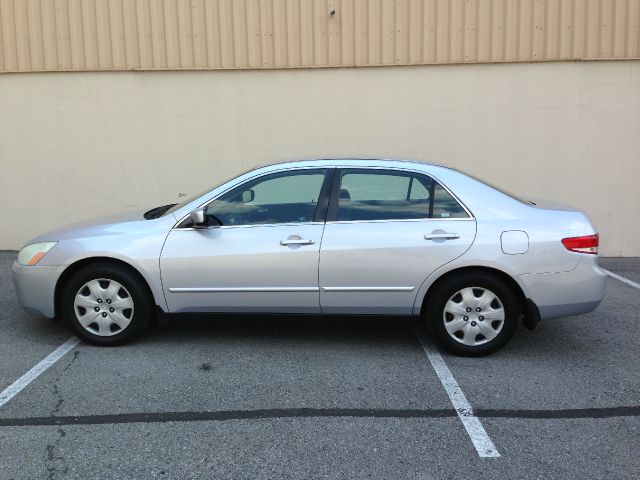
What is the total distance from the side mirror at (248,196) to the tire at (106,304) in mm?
1048

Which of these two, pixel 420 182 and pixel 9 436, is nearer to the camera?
pixel 9 436

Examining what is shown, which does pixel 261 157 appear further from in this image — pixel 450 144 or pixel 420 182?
pixel 420 182

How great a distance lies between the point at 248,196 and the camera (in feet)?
15.8

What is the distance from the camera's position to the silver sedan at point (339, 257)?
4.54 meters

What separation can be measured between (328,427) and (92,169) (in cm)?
696

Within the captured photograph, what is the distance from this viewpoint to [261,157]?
907 cm

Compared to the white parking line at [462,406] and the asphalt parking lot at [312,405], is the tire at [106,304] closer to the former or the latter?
the asphalt parking lot at [312,405]

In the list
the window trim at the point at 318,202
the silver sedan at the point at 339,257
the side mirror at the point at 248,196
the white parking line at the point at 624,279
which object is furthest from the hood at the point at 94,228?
the white parking line at the point at 624,279

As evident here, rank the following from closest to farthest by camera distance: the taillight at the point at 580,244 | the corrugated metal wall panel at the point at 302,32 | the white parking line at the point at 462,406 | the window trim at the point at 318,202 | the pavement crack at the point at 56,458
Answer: the pavement crack at the point at 56,458 < the white parking line at the point at 462,406 < the taillight at the point at 580,244 < the window trim at the point at 318,202 < the corrugated metal wall panel at the point at 302,32

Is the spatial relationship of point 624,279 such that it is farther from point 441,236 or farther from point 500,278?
point 441,236

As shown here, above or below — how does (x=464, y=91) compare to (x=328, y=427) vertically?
Answer: above

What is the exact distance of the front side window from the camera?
4.78 m

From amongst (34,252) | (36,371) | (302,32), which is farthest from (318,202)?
Result: (302,32)

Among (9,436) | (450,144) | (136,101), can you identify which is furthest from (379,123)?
(9,436)
